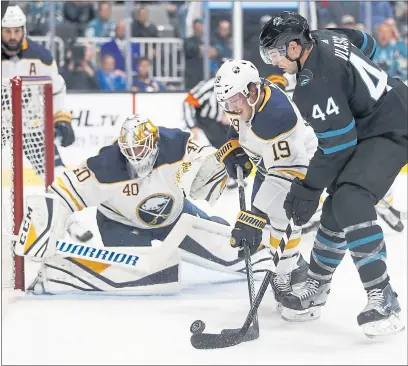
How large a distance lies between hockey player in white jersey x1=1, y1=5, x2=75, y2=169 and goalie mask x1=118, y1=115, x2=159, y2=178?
4.44 feet

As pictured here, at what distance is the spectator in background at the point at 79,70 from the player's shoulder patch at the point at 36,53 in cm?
161

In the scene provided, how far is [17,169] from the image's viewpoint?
3953 millimetres

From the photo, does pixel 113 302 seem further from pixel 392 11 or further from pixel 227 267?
pixel 392 11

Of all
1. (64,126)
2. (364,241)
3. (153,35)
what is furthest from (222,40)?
(364,241)

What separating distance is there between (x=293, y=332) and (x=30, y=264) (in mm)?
1380

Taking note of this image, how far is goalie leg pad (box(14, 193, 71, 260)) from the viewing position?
3.84m

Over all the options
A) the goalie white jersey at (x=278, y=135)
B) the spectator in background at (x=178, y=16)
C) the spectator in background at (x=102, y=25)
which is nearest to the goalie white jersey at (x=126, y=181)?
the goalie white jersey at (x=278, y=135)

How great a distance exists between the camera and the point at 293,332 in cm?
344

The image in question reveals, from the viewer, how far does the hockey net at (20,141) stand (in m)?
3.90

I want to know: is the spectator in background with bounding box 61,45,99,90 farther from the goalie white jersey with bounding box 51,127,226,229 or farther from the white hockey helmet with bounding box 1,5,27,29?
the goalie white jersey with bounding box 51,127,226,229

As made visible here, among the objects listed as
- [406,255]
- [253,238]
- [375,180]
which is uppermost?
[375,180]

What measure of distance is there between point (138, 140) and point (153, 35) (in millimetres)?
3981

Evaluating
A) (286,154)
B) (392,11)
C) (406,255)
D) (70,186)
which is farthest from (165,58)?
(286,154)

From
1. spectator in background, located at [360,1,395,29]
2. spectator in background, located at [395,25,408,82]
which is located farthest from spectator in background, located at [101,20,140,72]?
spectator in background, located at [395,25,408,82]
